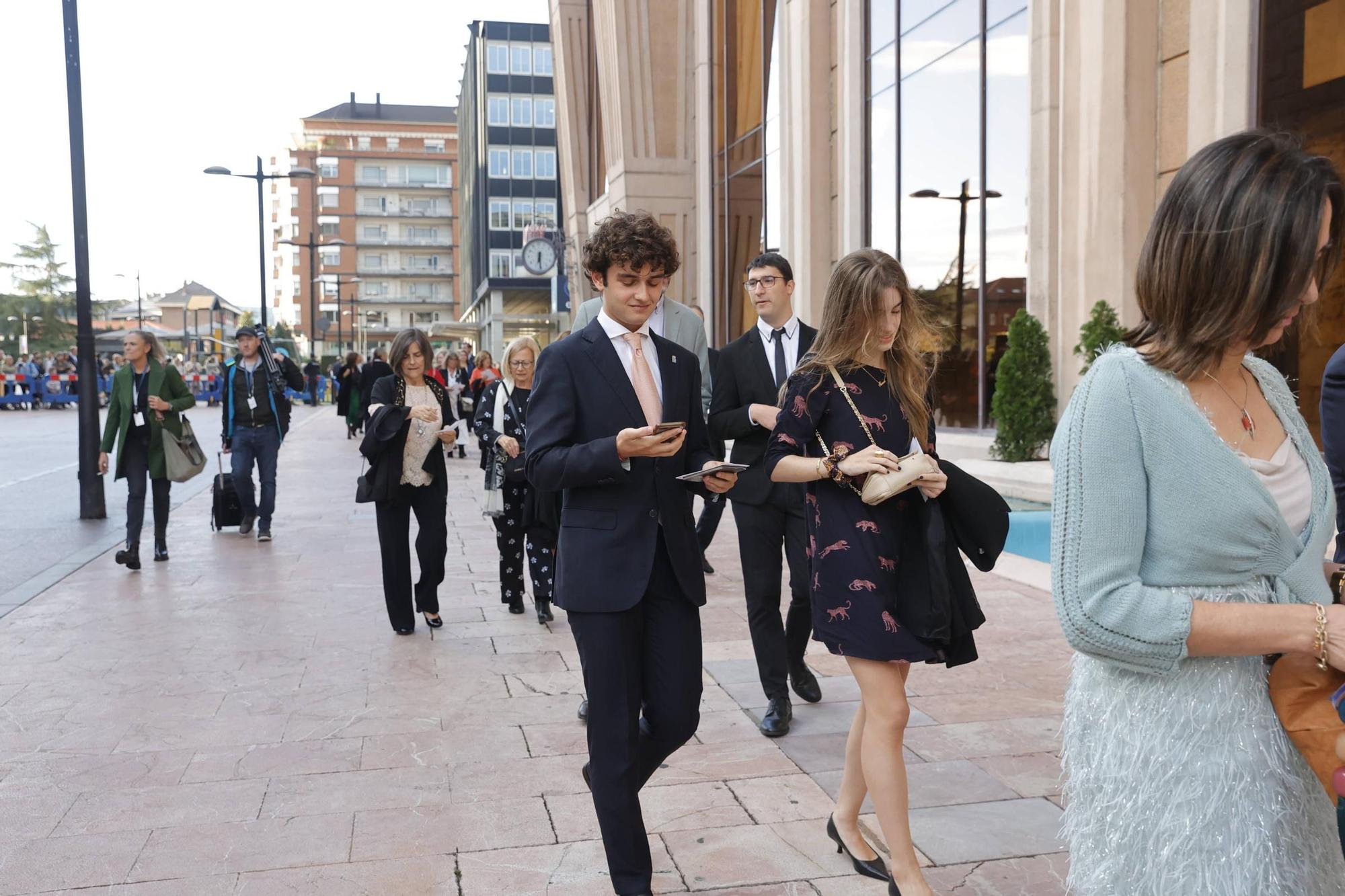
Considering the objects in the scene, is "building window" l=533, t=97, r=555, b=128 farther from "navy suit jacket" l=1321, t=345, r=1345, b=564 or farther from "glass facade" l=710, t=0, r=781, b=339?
"navy suit jacket" l=1321, t=345, r=1345, b=564

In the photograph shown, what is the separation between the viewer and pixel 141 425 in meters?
10.2

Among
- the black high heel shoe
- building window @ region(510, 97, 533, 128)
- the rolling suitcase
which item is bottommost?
the black high heel shoe

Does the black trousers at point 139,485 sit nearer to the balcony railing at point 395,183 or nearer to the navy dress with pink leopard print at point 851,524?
Result: the navy dress with pink leopard print at point 851,524

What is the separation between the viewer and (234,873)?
3766 millimetres

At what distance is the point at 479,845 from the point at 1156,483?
114 inches

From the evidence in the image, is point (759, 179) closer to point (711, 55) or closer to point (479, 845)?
point (711, 55)

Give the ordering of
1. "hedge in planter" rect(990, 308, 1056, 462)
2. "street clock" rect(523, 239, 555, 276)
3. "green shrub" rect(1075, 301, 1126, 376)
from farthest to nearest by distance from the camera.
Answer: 1. "street clock" rect(523, 239, 555, 276)
2. "hedge in planter" rect(990, 308, 1056, 462)
3. "green shrub" rect(1075, 301, 1126, 376)

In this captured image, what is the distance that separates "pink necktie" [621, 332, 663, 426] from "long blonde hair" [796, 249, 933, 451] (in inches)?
19.0

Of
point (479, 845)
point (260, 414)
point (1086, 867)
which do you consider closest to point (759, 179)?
point (260, 414)

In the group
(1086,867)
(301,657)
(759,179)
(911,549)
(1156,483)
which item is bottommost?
(301,657)

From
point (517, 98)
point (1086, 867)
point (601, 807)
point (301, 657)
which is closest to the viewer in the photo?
point (1086, 867)

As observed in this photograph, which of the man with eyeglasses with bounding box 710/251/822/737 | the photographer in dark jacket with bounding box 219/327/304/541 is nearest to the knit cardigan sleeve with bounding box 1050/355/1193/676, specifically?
the man with eyeglasses with bounding box 710/251/822/737

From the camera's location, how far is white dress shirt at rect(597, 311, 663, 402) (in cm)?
360

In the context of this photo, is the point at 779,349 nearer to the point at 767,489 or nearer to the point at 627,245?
the point at 767,489
